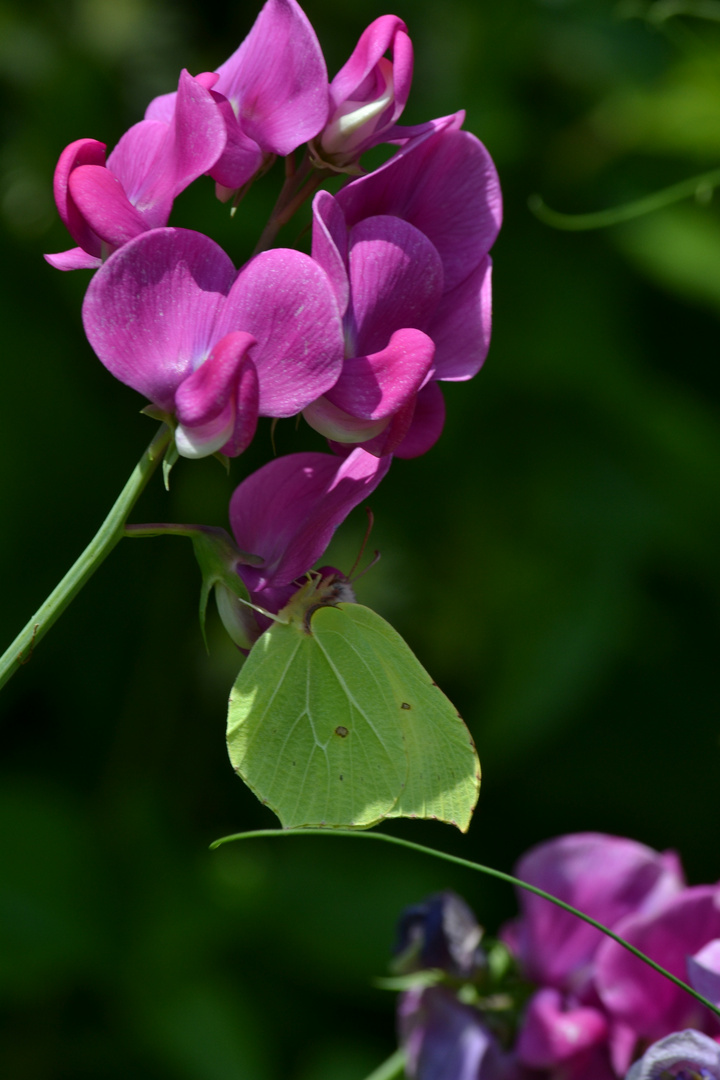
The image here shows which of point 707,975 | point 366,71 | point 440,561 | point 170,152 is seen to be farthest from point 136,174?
point 440,561

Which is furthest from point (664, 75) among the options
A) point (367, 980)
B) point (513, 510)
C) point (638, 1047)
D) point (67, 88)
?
point (638, 1047)

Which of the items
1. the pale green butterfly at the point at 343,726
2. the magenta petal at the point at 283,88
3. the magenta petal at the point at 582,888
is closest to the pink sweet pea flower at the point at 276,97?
the magenta petal at the point at 283,88

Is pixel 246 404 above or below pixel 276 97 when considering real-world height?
below

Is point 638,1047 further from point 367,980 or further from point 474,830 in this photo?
point 474,830

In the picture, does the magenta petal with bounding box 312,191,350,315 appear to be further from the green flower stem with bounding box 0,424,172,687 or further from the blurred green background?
the blurred green background

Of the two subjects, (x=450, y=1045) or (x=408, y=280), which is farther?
(x=450, y=1045)

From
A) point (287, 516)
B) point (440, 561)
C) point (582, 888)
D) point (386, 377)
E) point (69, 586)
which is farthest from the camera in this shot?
point (440, 561)

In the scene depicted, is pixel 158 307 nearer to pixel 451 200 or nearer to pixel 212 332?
pixel 212 332
